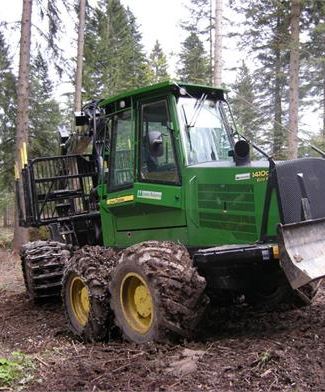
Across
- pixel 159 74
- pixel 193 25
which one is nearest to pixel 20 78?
pixel 193 25

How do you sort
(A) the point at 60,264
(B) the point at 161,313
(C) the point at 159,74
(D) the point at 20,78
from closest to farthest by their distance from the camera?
1. (B) the point at 161,313
2. (A) the point at 60,264
3. (D) the point at 20,78
4. (C) the point at 159,74

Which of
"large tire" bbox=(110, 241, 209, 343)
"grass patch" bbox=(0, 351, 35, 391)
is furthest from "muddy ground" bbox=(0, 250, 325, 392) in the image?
"large tire" bbox=(110, 241, 209, 343)

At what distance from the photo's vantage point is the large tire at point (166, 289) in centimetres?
557

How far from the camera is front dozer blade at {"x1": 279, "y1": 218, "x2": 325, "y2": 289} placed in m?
5.18

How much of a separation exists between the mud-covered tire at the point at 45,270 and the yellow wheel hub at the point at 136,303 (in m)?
2.94

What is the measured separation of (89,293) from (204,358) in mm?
2114

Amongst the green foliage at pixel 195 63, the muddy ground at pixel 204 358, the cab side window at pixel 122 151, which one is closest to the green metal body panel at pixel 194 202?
the cab side window at pixel 122 151

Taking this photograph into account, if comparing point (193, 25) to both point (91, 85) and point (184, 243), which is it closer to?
point (91, 85)

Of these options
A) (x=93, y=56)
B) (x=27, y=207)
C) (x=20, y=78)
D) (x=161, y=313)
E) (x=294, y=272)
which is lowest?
(x=161, y=313)

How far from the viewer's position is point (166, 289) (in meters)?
5.57

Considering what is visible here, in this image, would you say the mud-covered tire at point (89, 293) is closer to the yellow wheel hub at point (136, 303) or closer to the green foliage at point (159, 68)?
the yellow wheel hub at point (136, 303)

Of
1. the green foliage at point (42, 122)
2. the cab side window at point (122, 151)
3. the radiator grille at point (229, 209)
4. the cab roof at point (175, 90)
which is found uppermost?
the green foliage at point (42, 122)

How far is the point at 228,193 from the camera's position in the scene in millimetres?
5930

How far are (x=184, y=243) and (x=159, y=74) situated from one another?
2764 centimetres
